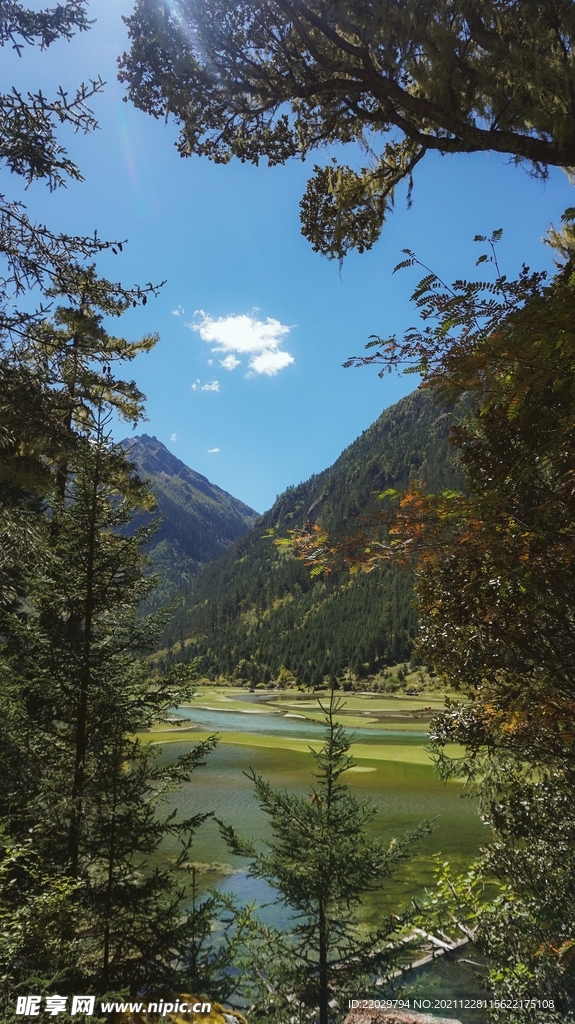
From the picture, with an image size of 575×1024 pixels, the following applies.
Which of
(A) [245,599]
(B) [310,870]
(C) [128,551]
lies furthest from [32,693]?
(A) [245,599]

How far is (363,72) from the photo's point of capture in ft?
13.8

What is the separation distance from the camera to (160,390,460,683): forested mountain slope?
99.7 meters

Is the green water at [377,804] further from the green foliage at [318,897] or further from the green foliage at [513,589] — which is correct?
the green foliage at [513,589]

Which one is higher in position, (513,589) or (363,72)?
(363,72)

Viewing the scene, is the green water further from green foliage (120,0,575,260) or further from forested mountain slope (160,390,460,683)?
forested mountain slope (160,390,460,683)

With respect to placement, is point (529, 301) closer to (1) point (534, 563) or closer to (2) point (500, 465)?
(2) point (500, 465)

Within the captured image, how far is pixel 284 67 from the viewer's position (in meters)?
4.54

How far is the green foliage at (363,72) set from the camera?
3764mm

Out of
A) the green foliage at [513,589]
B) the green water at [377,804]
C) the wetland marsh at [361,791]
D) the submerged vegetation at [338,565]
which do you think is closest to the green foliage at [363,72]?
the submerged vegetation at [338,565]

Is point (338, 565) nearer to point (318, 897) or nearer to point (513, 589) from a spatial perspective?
point (513, 589)

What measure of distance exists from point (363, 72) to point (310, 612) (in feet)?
447

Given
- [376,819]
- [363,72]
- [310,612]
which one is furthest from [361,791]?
[310,612]

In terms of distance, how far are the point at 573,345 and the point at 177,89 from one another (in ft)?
15.3

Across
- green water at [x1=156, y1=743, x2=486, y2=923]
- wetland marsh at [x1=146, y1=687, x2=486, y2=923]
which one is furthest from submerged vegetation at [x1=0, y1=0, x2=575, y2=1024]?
green water at [x1=156, y1=743, x2=486, y2=923]
